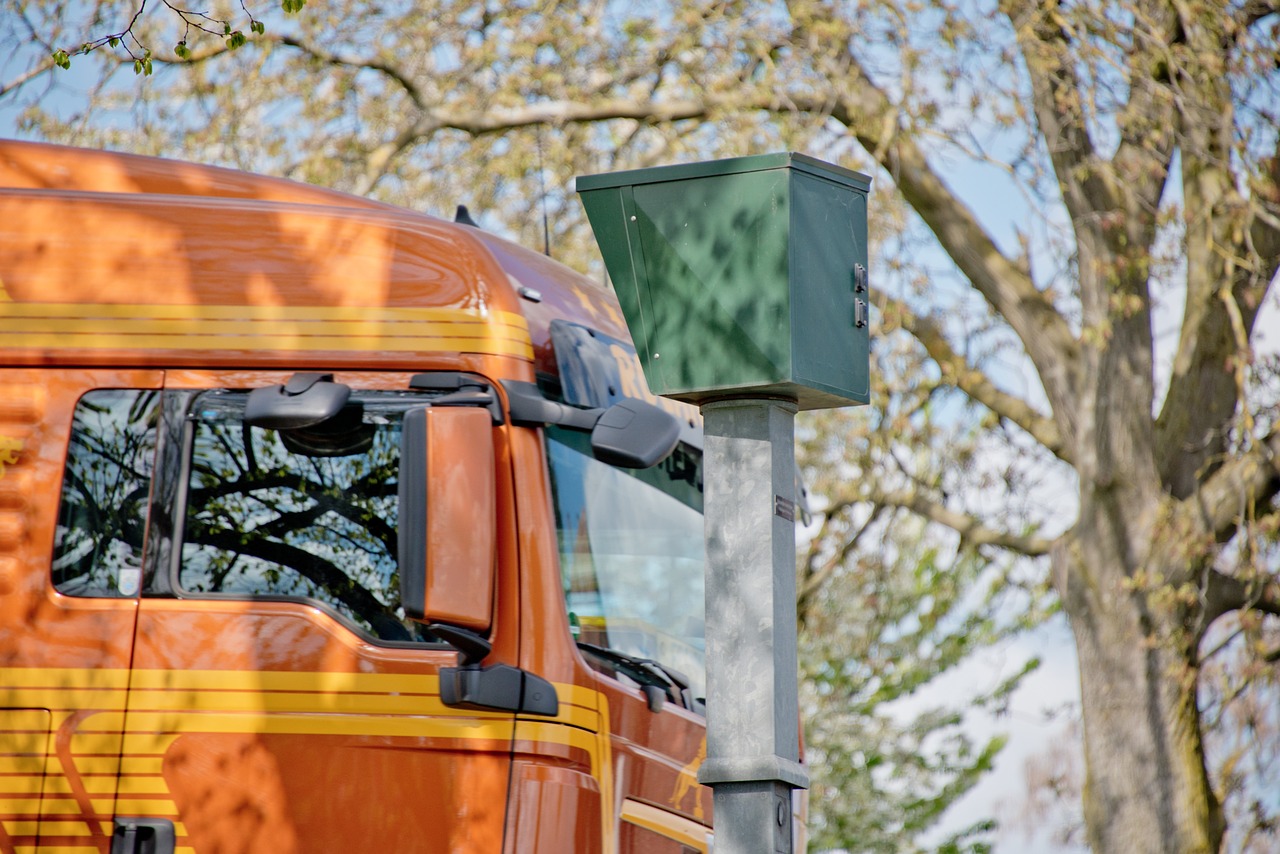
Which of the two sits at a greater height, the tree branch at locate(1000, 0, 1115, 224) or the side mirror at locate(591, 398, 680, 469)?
the tree branch at locate(1000, 0, 1115, 224)

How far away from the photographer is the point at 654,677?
4914 mm

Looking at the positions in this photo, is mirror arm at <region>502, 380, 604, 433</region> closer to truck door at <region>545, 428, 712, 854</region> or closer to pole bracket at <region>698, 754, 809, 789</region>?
truck door at <region>545, 428, 712, 854</region>

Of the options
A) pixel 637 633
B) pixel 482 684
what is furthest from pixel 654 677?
pixel 482 684

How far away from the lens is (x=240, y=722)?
430 cm

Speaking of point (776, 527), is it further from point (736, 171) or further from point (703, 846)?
point (703, 846)

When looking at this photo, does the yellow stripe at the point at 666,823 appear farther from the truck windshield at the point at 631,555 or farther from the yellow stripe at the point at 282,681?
the yellow stripe at the point at 282,681

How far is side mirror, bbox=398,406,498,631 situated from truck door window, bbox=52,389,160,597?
856 mm

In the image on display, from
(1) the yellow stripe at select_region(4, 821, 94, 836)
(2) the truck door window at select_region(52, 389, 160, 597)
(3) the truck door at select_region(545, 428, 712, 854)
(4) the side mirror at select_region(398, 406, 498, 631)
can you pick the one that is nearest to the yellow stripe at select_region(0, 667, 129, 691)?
(2) the truck door window at select_region(52, 389, 160, 597)

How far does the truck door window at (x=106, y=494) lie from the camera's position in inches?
175

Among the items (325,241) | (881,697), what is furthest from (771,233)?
(881,697)

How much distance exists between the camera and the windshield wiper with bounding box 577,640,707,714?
4.73m

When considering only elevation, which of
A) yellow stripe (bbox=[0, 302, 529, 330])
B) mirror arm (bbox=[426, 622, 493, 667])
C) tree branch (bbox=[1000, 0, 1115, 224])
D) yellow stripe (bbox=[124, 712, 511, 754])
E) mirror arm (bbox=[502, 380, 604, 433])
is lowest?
yellow stripe (bbox=[124, 712, 511, 754])

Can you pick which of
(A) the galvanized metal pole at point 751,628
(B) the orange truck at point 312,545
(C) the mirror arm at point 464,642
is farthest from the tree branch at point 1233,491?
(A) the galvanized metal pole at point 751,628

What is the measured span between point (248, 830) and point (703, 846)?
1.55 metres
